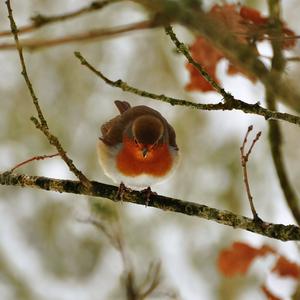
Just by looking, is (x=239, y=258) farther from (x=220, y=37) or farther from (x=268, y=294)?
(x=220, y=37)

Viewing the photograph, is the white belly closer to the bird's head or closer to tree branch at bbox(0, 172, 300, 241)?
the bird's head

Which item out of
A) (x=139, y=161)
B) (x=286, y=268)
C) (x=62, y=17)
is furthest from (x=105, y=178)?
(x=62, y=17)

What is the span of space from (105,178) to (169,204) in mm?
6856

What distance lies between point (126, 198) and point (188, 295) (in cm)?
728

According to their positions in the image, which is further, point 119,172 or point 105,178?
point 105,178

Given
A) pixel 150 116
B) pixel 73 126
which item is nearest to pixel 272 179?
pixel 73 126

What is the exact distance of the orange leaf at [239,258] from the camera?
9.24 ft

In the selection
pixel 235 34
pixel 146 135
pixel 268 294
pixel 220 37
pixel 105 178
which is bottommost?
pixel 220 37

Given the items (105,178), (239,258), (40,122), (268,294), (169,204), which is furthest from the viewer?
(105,178)

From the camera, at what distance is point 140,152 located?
3.45 meters

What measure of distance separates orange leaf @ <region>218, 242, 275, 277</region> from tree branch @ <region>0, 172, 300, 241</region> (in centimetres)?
50

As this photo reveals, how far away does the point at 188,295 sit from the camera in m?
9.55

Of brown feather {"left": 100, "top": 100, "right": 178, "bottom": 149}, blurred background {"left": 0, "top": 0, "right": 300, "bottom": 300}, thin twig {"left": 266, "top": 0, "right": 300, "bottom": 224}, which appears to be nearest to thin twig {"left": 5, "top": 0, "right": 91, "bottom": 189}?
thin twig {"left": 266, "top": 0, "right": 300, "bottom": 224}

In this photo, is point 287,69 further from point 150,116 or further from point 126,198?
point 150,116
